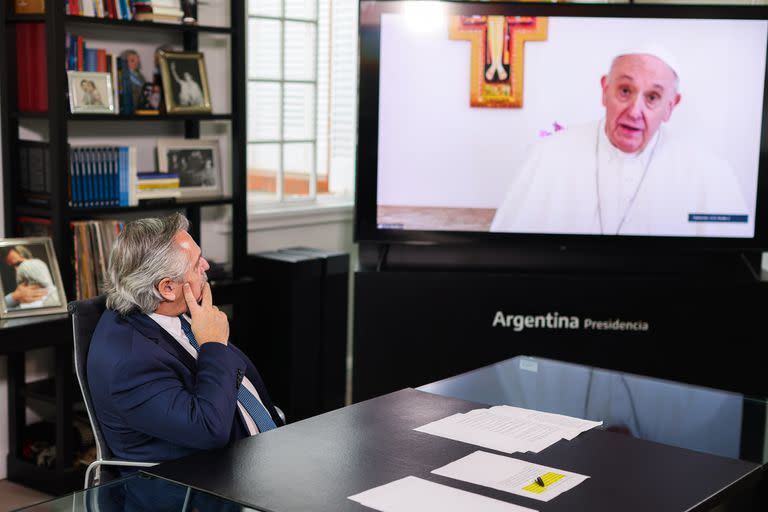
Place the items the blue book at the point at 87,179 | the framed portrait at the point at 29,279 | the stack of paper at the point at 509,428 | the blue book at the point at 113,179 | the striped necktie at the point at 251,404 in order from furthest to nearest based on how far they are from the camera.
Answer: the blue book at the point at 113,179 → the blue book at the point at 87,179 → the framed portrait at the point at 29,279 → the striped necktie at the point at 251,404 → the stack of paper at the point at 509,428

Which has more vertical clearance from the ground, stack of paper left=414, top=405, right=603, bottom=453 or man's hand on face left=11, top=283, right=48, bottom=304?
man's hand on face left=11, top=283, right=48, bottom=304

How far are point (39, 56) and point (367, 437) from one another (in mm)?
2261

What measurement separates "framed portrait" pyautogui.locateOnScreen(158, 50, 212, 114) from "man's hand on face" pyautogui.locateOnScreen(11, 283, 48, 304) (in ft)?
3.02

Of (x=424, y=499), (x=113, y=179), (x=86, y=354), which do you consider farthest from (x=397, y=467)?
(x=113, y=179)

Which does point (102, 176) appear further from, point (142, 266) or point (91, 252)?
point (142, 266)

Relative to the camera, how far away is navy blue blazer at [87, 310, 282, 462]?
2.15 meters

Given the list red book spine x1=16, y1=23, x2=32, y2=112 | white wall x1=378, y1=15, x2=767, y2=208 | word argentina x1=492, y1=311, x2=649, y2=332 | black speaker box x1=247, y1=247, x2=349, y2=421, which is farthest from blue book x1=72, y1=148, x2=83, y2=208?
word argentina x1=492, y1=311, x2=649, y2=332

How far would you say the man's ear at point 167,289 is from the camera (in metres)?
2.34

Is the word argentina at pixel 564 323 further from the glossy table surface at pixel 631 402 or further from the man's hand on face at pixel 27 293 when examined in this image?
the man's hand on face at pixel 27 293

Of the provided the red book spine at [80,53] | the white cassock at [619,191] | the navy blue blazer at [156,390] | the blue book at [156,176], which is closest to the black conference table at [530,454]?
the navy blue blazer at [156,390]

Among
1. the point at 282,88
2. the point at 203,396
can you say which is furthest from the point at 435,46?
the point at 203,396

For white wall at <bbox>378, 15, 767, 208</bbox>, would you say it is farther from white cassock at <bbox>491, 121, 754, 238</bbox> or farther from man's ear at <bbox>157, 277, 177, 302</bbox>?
man's ear at <bbox>157, 277, 177, 302</bbox>

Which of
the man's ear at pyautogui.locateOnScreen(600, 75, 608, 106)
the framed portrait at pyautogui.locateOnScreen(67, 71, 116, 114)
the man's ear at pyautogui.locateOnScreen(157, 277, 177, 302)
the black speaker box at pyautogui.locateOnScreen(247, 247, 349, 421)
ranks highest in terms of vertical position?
the man's ear at pyautogui.locateOnScreen(600, 75, 608, 106)

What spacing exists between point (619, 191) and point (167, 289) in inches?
92.2
